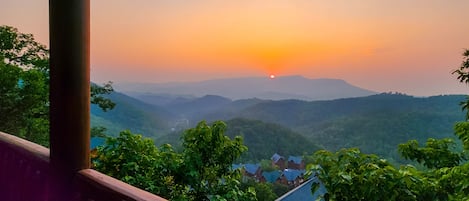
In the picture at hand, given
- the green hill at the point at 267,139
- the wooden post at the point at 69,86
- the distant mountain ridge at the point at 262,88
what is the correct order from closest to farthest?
1. the wooden post at the point at 69,86
2. the green hill at the point at 267,139
3. the distant mountain ridge at the point at 262,88

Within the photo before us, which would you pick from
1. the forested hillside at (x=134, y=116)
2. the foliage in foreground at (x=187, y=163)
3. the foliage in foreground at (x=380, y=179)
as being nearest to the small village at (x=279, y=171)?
the foliage in foreground at (x=187, y=163)

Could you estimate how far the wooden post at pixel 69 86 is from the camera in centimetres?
126

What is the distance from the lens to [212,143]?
12.4ft

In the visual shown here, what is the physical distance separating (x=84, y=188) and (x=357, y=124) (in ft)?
14.4

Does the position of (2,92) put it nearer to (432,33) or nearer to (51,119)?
(51,119)

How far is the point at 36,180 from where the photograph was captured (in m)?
1.49

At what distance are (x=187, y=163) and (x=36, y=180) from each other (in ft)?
7.35

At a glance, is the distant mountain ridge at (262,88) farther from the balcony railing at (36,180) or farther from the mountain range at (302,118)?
the balcony railing at (36,180)

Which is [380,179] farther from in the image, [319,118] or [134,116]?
[134,116]

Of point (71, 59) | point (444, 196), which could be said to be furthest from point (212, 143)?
point (71, 59)

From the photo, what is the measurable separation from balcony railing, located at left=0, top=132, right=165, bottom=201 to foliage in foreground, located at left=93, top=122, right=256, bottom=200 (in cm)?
168

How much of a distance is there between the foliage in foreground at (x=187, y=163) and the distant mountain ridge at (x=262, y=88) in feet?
9.11

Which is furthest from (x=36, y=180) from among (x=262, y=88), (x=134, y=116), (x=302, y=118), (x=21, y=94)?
(x=262, y=88)

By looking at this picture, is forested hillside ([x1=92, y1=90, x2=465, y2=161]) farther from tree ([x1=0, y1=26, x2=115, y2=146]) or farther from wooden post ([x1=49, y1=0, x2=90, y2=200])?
wooden post ([x1=49, y1=0, x2=90, y2=200])
